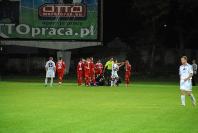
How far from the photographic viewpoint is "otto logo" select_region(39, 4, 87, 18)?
57094 mm

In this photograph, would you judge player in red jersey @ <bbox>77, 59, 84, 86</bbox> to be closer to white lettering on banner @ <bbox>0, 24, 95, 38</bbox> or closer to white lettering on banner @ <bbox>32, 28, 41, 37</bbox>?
white lettering on banner @ <bbox>0, 24, 95, 38</bbox>

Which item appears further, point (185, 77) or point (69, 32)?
point (69, 32)

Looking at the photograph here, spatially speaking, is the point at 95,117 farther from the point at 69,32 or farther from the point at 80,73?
the point at 69,32

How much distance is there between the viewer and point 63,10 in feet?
188

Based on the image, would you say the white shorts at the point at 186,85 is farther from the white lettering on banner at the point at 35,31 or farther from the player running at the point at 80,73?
the white lettering on banner at the point at 35,31

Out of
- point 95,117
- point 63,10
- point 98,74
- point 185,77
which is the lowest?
point 95,117

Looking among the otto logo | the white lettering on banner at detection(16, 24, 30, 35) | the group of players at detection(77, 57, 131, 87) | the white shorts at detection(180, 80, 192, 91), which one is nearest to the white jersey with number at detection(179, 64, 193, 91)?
the white shorts at detection(180, 80, 192, 91)

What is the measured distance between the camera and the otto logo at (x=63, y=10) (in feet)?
187

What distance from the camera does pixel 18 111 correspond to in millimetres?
23797

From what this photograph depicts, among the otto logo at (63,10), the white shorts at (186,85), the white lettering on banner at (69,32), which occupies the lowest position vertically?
the white shorts at (186,85)

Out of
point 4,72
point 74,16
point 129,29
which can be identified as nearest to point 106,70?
point 74,16

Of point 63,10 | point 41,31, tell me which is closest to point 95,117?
point 63,10

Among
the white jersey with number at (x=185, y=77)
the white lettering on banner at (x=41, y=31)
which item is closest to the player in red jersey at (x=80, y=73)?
the white lettering on banner at (x=41, y=31)

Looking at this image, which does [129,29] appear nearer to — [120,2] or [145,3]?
[120,2]
